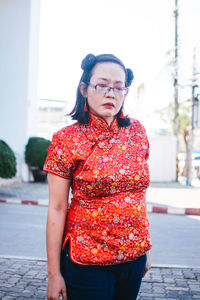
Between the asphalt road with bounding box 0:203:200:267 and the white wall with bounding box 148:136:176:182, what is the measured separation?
33.9 feet

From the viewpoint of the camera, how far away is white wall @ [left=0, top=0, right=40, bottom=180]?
1562 cm

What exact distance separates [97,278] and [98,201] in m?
0.34

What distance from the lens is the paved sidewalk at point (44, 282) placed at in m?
3.61

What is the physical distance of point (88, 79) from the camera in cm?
185

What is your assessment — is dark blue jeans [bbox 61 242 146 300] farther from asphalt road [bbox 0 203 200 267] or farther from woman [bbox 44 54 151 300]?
asphalt road [bbox 0 203 200 267]

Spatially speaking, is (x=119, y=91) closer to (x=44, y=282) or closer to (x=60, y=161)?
(x=60, y=161)

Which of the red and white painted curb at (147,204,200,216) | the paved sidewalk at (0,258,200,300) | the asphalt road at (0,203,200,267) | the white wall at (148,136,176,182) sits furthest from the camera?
the white wall at (148,136,176,182)

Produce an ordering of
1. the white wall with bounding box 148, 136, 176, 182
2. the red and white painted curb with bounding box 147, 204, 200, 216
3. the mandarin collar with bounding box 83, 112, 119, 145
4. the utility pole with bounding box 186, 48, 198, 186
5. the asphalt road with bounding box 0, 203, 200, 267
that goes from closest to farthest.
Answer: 1. the mandarin collar with bounding box 83, 112, 119, 145
2. the asphalt road with bounding box 0, 203, 200, 267
3. the red and white painted curb with bounding box 147, 204, 200, 216
4. the utility pole with bounding box 186, 48, 198, 186
5. the white wall with bounding box 148, 136, 176, 182

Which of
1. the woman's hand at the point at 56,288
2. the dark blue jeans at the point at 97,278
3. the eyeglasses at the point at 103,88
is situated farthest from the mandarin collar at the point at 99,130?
the woman's hand at the point at 56,288

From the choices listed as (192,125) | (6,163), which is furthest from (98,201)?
(192,125)

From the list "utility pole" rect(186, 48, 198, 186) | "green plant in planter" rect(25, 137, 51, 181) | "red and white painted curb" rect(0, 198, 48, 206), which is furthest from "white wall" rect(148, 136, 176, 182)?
"red and white painted curb" rect(0, 198, 48, 206)

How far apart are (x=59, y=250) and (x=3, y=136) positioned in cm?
1461

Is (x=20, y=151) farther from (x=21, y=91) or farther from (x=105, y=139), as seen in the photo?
(x=105, y=139)

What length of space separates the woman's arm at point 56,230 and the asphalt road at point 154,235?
333 cm
